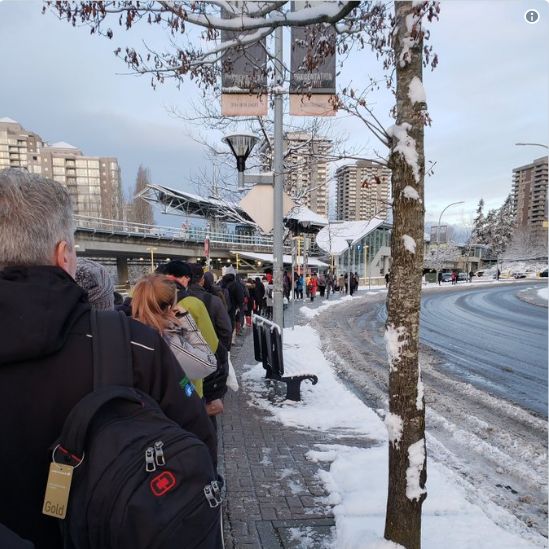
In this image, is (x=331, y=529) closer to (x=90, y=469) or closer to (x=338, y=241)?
(x=90, y=469)

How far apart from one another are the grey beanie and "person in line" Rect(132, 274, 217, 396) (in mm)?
182

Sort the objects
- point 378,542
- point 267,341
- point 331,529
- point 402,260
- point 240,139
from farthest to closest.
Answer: point 240,139 < point 267,341 < point 331,529 < point 378,542 < point 402,260

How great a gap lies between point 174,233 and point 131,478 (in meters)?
51.8

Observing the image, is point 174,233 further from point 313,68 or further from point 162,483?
point 162,483

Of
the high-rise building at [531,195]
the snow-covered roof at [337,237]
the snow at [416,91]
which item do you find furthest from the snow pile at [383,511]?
the high-rise building at [531,195]

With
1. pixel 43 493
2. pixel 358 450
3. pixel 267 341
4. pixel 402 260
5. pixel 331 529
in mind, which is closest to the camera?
pixel 43 493

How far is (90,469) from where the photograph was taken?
3.15ft

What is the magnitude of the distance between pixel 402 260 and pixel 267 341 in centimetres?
437

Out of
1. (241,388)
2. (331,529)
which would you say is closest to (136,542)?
(331,529)

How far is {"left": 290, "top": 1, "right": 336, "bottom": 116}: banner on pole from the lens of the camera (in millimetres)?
3043

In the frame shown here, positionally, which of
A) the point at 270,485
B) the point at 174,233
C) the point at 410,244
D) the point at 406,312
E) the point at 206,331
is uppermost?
the point at 174,233

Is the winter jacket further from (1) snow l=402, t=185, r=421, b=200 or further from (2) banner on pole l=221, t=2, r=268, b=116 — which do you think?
(1) snow l=402, t=185, r=421, b=200

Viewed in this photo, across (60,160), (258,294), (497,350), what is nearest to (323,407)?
(497,350)

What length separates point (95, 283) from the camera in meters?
2.62
